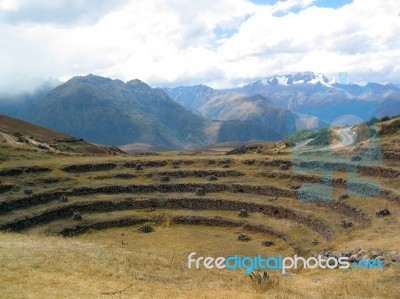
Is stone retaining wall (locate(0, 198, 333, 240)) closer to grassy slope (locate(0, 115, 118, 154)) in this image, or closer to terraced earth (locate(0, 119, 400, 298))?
terraced earth (locate(0, 119, 400, 298))

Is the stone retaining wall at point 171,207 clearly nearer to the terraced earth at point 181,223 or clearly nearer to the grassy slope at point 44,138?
the terraced earth at point 181,223

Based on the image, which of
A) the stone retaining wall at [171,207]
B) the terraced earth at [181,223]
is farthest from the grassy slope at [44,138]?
the stone retaining wall at [171,207]

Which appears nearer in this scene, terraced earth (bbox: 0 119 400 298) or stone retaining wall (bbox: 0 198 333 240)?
terraced earth (bbox: 0 119 400 298)

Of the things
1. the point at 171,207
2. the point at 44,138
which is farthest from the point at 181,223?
the point at 44,138

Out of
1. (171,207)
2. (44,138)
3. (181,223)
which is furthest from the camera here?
(44,138)

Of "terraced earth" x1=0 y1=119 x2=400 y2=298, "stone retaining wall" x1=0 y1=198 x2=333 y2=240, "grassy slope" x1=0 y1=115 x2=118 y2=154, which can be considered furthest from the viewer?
"grassy slope" x1=0 y1=115 x2=118 y2=154

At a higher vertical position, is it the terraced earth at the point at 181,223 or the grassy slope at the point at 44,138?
the grassy slope at the point at 44,138

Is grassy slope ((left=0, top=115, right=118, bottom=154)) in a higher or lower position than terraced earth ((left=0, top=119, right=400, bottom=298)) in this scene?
higher

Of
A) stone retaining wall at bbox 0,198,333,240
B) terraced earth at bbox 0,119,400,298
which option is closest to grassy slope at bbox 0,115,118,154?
terraced earth at bbox 0,119,400,298

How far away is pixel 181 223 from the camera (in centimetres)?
6838

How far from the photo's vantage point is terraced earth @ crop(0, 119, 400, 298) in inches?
1162

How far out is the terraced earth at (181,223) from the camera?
96.8 ft

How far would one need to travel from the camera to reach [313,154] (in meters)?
89.6

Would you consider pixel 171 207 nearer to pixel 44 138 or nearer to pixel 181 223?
pixel 181 223
